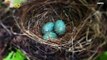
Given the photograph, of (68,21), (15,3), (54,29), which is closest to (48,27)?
(54,29)

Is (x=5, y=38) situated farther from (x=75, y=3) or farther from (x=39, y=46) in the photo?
(x=75, y=3)

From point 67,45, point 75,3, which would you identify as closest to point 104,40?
point 67,45

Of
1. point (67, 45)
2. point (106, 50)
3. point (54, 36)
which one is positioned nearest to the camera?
point (106, 50)

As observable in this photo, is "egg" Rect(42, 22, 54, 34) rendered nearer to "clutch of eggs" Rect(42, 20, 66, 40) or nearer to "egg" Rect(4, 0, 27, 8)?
"clutch of eggs" Rect(42, 20, 66, 40)

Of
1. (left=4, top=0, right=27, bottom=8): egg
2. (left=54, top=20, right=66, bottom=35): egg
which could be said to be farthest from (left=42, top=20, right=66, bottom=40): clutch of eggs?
(left=4, top=0, right=27, bottom=8): egg

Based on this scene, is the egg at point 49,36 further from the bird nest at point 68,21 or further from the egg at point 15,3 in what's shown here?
the egg at point 15,3

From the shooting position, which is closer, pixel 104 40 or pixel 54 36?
pixel 104 40

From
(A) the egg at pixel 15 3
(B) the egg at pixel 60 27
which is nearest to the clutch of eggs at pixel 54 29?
(B) the egg at pixel 60 27

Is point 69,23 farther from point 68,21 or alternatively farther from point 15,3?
point 15,3
